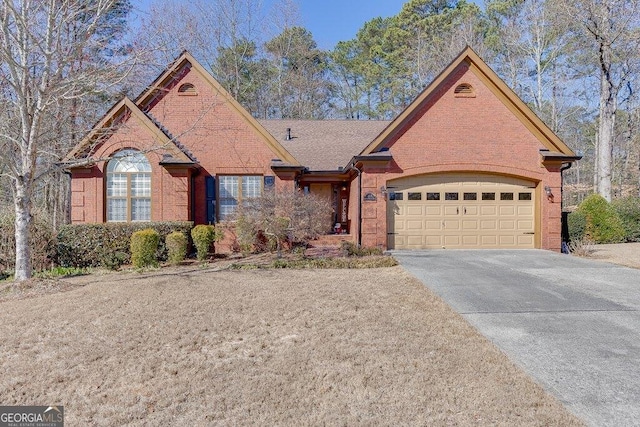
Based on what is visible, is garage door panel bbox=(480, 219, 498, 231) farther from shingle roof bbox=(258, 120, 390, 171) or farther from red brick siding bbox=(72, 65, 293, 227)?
red brick siding bbox=(72, 65, 293, 227)

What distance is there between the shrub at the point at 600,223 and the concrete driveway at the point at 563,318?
671 centimetres

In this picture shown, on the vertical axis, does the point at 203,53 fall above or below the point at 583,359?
above

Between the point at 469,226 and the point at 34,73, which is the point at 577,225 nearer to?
the point at 469,226

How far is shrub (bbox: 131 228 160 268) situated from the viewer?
423 inches

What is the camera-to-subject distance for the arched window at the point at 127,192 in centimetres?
1310

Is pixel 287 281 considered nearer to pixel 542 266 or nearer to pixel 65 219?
pixel 542 266

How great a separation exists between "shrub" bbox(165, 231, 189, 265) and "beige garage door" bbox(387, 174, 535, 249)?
686 cm

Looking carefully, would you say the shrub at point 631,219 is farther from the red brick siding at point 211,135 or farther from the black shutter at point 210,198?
the black shutter at point 210,198

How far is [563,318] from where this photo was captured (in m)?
5.63

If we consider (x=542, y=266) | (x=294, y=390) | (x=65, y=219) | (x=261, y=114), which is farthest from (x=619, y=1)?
(x=65, y=219)

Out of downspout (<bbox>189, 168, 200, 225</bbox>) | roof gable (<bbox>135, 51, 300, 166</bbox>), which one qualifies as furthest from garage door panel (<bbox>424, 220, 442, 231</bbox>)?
downspout (<bbox>189, 168, 200, 225</bbox>)

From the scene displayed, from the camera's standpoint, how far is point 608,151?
20344 mm

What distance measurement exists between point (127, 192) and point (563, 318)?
42.8 ft

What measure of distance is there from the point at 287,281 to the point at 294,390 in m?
4.70
